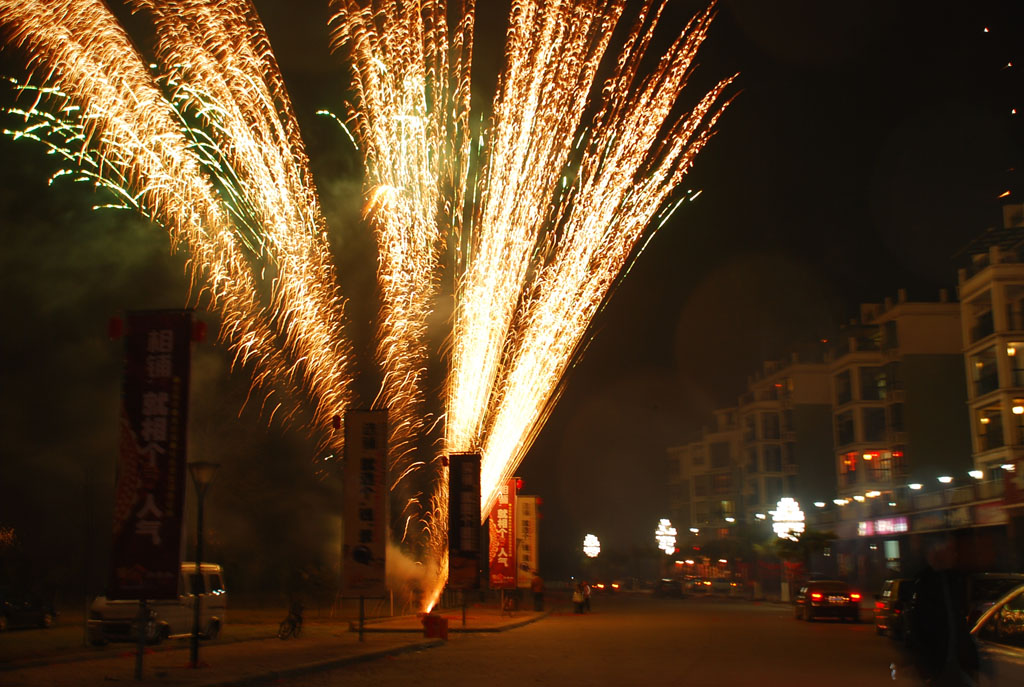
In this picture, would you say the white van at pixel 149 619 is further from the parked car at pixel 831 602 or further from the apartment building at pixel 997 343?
the apartment building at pixel 997 343

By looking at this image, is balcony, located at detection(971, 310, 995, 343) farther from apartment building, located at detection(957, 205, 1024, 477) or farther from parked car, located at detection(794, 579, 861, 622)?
parked car, located at detection(794, 579, 861, 622)

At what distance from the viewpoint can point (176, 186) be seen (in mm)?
19219

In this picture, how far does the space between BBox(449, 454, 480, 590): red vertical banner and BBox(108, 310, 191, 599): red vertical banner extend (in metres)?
13.3

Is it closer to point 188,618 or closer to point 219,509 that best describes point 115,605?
point 188,618

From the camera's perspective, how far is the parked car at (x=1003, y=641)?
658 cm

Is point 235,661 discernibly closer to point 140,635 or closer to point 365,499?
point 140,635

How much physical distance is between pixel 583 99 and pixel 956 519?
27.2 meters

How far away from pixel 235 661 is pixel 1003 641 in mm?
12139

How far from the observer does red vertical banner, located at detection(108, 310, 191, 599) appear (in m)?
12.7

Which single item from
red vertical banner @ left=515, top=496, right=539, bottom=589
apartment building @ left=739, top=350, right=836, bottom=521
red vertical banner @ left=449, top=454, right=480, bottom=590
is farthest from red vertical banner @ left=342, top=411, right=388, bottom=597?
apartment building @ left=739, top=350, right=836, bottom=521

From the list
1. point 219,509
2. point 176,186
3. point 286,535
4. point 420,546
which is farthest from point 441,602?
point 176,186

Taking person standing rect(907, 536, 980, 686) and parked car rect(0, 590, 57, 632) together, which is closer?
person standing rect(907, 536, 980, 686)

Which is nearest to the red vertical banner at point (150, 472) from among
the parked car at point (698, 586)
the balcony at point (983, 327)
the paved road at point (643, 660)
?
the paved road at point (643, 660)

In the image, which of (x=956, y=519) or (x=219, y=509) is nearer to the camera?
(x=219, y=509)
